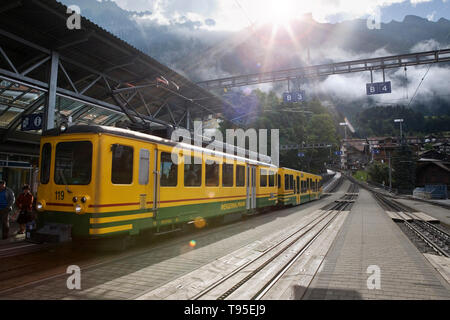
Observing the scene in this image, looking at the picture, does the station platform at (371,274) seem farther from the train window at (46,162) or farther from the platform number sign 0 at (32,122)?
the platform number sign 0 at (32,122)

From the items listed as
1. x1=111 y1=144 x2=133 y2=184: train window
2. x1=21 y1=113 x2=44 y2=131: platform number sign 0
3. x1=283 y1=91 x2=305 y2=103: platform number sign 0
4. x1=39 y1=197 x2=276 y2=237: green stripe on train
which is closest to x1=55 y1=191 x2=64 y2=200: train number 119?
x1=39 y1=197 x2=276 y2=237: green stripe on train

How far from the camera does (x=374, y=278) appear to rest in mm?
5309

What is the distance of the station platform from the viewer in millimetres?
4543

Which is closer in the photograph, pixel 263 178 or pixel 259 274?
pixel 259 274

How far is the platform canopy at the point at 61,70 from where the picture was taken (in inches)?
379

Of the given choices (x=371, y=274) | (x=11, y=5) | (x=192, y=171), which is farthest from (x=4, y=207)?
(x=371, y=274)

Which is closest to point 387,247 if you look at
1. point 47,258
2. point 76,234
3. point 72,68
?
point 76,234

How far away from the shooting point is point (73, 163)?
22.0 ft

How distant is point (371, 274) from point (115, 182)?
528 cm

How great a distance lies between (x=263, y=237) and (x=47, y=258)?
575 cm

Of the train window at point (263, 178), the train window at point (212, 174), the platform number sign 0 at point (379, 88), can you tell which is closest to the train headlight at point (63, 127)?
the train window at point (212, 174)

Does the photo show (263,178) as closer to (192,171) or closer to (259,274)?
(192,171)

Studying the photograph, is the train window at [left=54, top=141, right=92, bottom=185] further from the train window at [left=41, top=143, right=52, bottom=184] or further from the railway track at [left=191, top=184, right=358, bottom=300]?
the railway track at [left=191, top=184, right=358, bottom=300]
